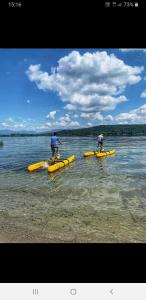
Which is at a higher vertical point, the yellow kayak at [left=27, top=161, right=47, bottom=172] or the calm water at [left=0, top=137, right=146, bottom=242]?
the yellow kayak at [left=27, top=161, right=47, bottom=172]

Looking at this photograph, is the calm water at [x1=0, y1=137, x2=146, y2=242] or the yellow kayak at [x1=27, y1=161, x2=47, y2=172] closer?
the calm water at [x1=0, y1=137, x2=146, y2=242]

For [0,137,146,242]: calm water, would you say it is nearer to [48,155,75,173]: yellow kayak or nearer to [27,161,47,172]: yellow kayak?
[48,155,75,173]: yellow kayak

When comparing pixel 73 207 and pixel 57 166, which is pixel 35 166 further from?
pixel 73 207

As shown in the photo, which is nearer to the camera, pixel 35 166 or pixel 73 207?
pixel 73 207

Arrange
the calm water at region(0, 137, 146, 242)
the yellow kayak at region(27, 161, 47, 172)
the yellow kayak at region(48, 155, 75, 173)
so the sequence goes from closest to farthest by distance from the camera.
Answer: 1. the calm water at region(0, 137, 146, 242)
2. the yellow kayak at region(48, 155, 75, 173)
3. the yellow kayak at region(27, 161, 47, 172)
